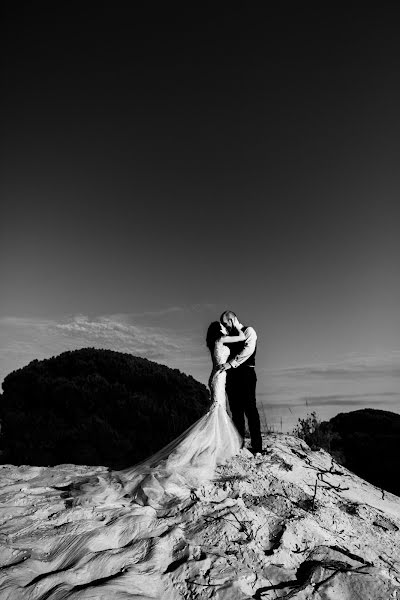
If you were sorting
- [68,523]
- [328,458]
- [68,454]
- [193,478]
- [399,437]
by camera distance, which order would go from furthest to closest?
[399,437] < [68,454] < [328,458] < [193,478] < [68,523]

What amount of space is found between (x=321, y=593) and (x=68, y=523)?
2782 mm

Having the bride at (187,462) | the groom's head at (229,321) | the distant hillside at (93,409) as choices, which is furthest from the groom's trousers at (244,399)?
the distant hillside at (93,409)

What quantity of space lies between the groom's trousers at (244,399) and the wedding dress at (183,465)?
26 cm

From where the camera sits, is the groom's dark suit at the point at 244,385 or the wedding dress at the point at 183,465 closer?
the wedding dress at the point at 183,465

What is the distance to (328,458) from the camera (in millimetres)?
7953

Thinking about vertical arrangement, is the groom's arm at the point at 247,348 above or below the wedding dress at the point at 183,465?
above

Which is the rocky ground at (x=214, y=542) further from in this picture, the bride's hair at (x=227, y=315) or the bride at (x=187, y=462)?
the bride's hair at (x=227, y=315)

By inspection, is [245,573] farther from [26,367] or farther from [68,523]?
[26,367]

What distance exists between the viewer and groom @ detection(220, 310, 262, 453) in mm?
6875

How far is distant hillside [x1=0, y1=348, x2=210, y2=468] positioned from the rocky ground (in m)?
2.75

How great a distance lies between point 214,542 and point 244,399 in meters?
2.82

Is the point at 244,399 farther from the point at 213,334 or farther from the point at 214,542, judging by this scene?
the point at 214,542

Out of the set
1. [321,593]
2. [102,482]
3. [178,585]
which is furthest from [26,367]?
[321,593]

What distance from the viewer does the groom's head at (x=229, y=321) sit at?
23.6 feet
